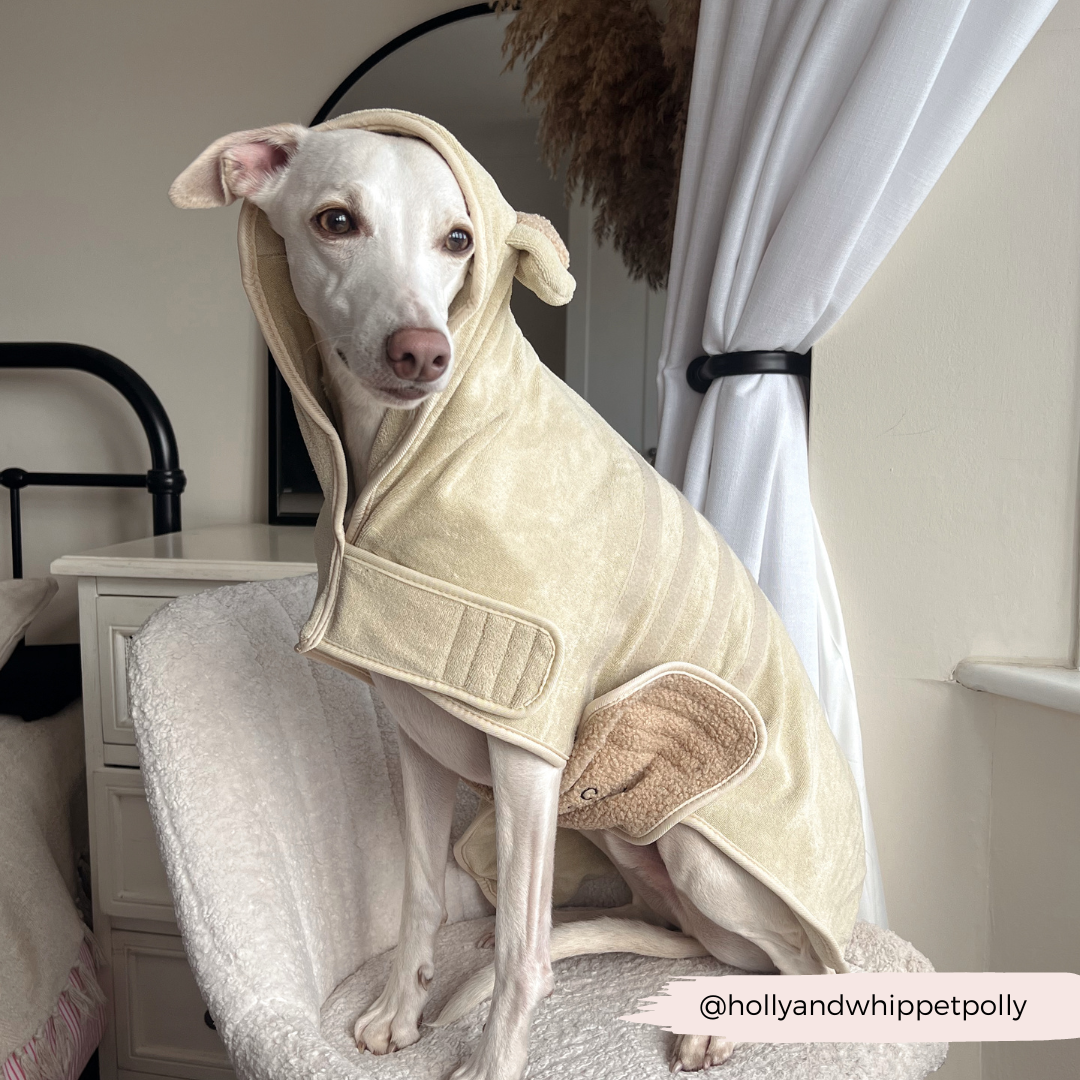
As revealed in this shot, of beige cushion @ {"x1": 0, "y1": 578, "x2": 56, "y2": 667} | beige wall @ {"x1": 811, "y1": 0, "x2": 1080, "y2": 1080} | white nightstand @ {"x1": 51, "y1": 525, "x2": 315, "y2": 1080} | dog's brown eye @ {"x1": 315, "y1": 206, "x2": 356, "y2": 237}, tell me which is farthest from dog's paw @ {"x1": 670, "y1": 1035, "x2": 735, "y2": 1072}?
beige cushion @ {"x1": 0, "y1": 578, "x2": 56, "y2": 667}

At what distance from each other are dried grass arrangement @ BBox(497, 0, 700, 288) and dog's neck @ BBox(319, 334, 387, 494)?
3.25ft

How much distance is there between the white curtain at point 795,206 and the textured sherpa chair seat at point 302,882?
36cm

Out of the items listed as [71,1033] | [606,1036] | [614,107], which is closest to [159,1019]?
[71,1033]

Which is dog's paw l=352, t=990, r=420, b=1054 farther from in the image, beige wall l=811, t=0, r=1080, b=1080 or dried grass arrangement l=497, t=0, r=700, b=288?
dried grass arrangement l=497, t=0, r=700, b=288

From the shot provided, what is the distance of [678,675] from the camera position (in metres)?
0.69

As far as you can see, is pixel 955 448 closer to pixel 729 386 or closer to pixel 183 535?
pixel 729 386

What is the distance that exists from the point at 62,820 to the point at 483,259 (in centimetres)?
128

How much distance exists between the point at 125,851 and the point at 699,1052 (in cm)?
100

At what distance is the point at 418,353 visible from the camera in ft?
1.84

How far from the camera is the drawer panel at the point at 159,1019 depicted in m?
1.37

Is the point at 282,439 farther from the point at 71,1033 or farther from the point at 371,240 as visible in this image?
the point at 371,240

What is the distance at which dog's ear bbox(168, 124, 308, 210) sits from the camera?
654mm

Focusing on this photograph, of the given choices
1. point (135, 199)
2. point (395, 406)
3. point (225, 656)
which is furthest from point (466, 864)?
point (135, 199)

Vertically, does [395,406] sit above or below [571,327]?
below
